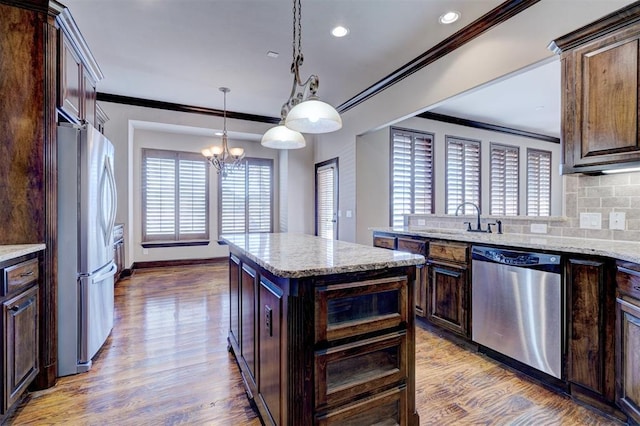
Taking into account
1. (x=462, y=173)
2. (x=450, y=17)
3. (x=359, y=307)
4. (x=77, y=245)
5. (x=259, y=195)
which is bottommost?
(x=359, y=307)

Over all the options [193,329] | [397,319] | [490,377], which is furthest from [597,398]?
[193,329]

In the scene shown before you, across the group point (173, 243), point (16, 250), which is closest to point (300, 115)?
point (16, 250)

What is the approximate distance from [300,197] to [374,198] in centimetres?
187

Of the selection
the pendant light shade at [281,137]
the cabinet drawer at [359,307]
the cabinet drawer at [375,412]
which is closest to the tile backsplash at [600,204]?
the cabinet drawer at [359,307]

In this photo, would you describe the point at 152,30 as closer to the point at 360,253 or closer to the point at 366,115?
the point at 366,115

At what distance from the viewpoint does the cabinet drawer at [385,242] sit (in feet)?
11.4

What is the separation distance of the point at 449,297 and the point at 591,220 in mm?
1192

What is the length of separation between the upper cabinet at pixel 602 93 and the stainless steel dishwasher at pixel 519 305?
0.72 meters

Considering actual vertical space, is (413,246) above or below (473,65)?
below

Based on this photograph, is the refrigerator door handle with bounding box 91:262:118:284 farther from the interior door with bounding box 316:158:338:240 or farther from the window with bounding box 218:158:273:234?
the window with bounding box 218:158:273:234

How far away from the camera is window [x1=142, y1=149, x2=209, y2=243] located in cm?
618

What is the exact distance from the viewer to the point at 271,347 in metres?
1.56

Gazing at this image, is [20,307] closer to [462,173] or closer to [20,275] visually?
[20,275]

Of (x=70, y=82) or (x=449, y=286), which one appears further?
(x=449, y=286)
